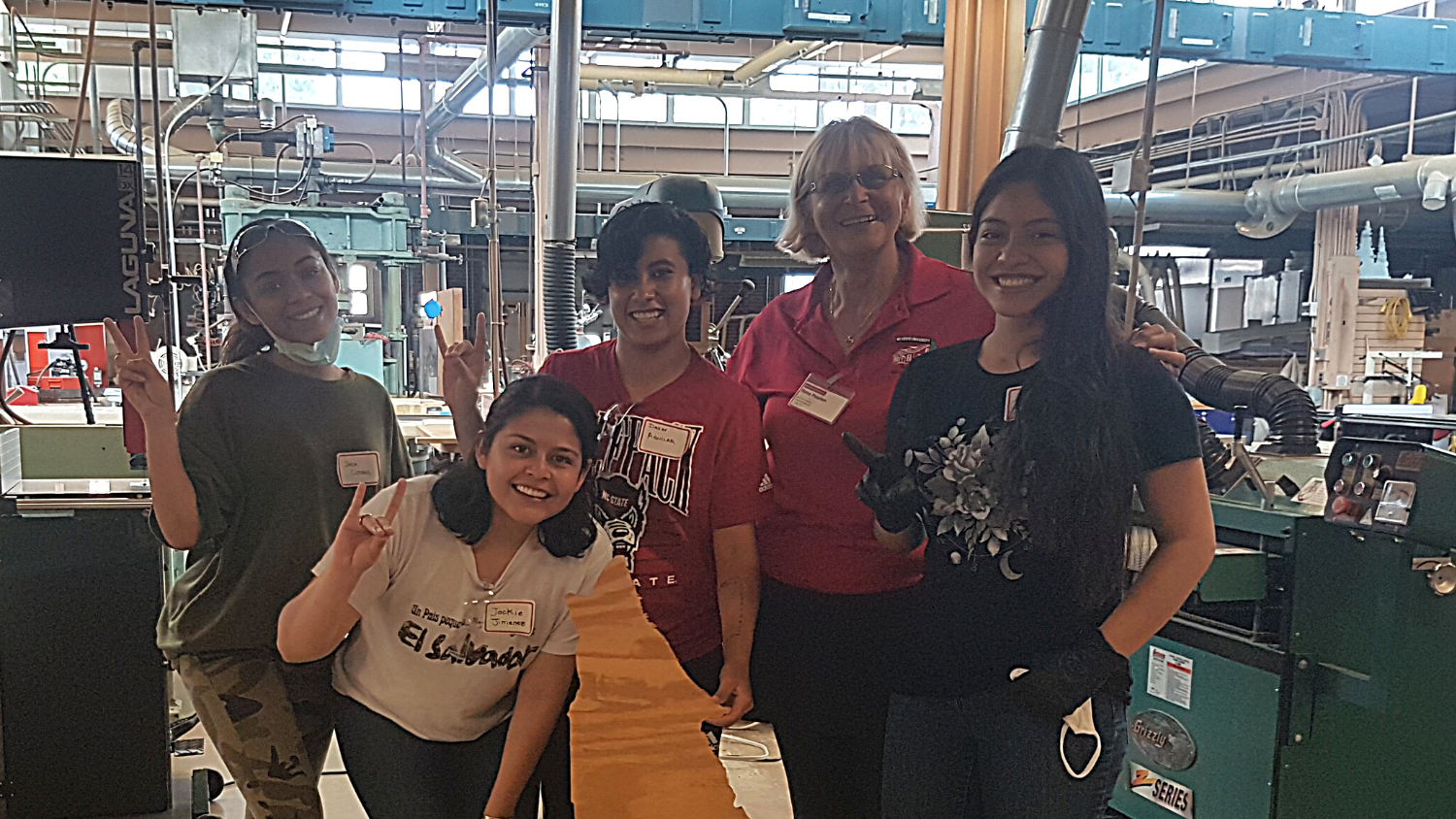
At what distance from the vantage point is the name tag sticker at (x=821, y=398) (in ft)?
4.99

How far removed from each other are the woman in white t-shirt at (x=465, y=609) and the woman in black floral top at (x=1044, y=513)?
0.50m

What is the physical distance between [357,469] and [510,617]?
1.09ft

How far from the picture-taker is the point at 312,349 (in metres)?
1.48

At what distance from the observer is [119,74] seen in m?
6.47

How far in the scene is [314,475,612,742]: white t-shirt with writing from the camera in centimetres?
139

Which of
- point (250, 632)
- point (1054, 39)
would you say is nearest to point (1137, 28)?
point (1054, 39)

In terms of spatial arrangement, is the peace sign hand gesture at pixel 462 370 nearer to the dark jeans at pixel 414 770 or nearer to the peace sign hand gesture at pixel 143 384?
the peace sign hand gesture at pixel 143 384

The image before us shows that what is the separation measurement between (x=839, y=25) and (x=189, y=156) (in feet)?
15.6

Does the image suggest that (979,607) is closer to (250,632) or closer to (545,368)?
(545,368)

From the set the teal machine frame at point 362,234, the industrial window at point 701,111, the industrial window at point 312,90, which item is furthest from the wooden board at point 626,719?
the industrial window at point 312,90

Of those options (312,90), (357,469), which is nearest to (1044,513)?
(357,469)

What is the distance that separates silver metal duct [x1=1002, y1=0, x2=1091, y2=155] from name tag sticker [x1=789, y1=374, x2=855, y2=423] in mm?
508


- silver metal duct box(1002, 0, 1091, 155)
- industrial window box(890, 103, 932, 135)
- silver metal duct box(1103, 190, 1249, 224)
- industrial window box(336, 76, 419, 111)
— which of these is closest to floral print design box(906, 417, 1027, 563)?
silver metal duct box(1002, 0, 1091, 155)

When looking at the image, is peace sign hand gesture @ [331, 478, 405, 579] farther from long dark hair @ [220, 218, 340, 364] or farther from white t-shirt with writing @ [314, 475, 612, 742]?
long dark hair @ [220, 218, 340, 364]
